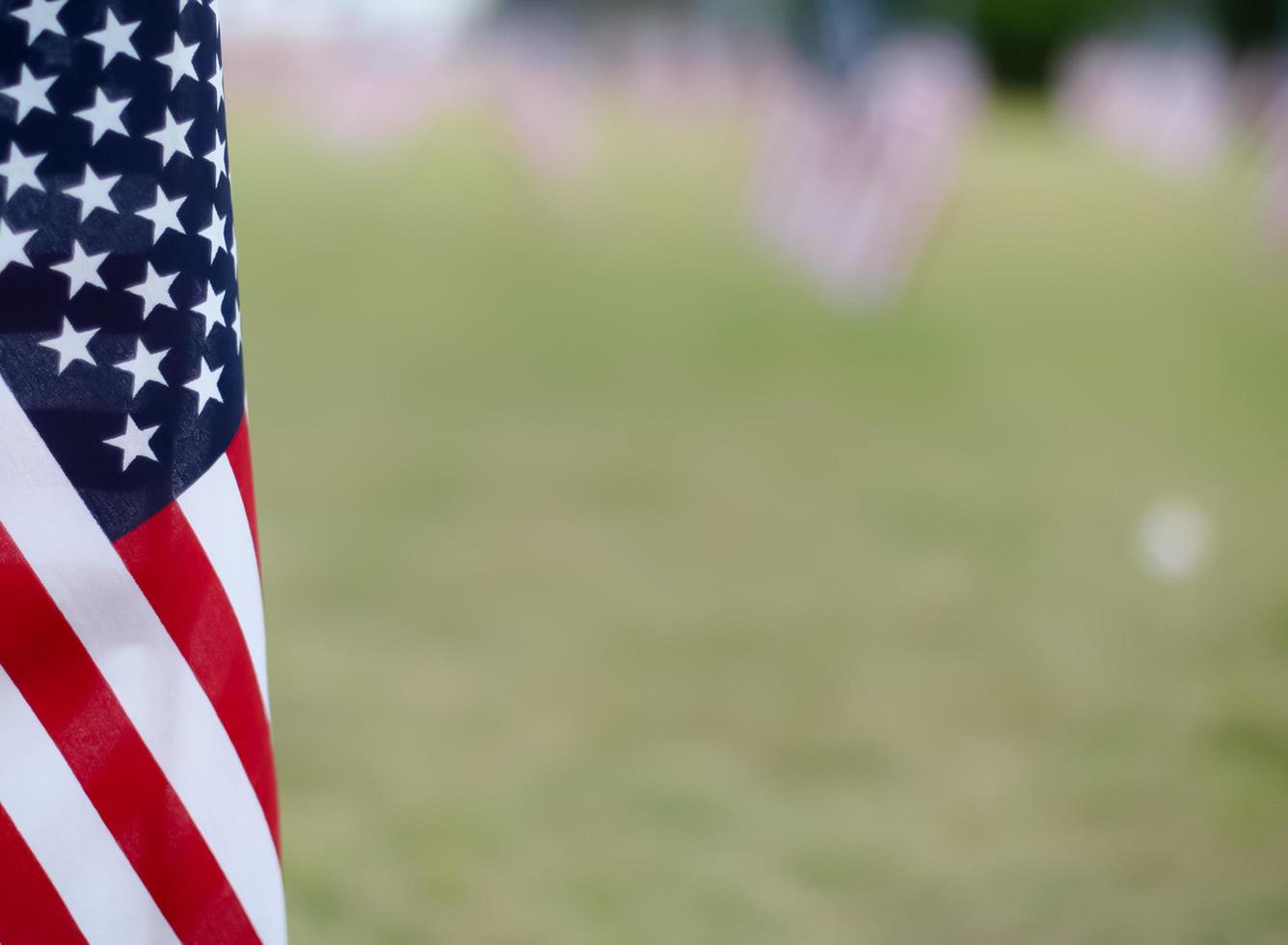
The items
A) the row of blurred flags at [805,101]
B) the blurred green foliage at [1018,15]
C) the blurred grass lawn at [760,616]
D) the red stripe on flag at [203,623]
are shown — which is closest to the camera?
the red stripe on flag at [203,623]

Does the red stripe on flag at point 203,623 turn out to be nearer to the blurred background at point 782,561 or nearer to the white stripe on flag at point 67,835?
the white stripe on flag at point 67,835

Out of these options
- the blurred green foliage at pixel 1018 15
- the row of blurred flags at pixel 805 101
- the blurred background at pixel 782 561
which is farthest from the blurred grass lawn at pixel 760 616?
the blurred green foliage at pixel 1018 15

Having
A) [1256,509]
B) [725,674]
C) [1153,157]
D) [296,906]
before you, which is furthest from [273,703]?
[1153,157]

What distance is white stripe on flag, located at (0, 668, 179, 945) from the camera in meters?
1.30

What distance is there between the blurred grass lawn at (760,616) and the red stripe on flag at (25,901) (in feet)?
3.79

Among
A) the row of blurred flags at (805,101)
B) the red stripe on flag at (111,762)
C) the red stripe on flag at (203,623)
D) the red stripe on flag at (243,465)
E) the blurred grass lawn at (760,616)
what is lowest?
the red stripe on flag at (111,762)

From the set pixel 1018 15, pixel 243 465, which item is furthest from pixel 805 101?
pixel 1018 15

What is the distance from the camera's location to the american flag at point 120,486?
1.25 metres

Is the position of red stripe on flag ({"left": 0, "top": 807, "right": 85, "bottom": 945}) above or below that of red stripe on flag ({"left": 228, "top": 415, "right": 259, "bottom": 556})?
below

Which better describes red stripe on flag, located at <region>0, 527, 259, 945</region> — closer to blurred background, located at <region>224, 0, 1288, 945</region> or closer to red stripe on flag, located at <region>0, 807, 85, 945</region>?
red stripe on flag, located at <region>0, 807, 85, 945</region>

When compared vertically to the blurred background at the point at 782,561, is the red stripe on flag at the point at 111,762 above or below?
below

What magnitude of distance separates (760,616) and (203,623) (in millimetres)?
2673

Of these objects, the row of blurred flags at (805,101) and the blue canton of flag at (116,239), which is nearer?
the blue canton of flag at (116,239)

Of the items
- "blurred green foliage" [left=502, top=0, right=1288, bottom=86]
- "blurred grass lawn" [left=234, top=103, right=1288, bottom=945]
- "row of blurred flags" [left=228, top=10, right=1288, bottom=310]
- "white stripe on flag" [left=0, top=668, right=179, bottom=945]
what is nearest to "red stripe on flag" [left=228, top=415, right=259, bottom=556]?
"white stripe on flag" [left=0, top=668, right=179, bottom=945]
